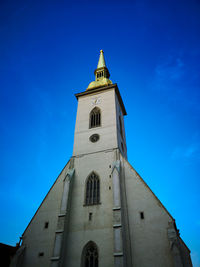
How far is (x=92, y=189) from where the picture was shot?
1930cm

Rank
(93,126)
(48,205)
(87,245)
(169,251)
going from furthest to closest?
(93,126) → (48,205) → (87,245) → (169,251)

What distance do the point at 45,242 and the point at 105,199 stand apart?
6022mm

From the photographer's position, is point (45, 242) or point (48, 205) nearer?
point (45, 242)

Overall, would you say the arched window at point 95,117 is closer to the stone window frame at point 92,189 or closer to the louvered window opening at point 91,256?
the stone window frame at point 92,189

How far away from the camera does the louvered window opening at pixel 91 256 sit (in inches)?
616

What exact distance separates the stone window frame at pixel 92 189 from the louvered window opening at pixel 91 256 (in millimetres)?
3392

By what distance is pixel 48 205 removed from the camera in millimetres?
19562

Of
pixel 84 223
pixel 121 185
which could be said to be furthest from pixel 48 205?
pixel 121 185

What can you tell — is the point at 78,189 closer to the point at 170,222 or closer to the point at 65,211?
the point at 65,211

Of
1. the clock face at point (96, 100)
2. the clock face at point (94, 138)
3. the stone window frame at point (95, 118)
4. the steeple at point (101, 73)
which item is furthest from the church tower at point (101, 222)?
the steeple at point (101, 73)

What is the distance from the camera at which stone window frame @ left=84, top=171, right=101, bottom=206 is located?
18578mm

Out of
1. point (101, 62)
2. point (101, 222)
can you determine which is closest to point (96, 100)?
point (101, 62)

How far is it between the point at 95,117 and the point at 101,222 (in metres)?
13.0

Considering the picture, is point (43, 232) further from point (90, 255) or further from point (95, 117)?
point (95, 117)
